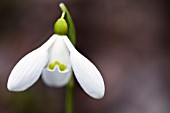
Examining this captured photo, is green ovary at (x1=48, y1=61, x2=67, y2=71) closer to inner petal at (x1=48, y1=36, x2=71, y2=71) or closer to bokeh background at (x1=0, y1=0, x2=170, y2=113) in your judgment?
inner petal at (x1=48, y1=36, x2=71, y2=71)

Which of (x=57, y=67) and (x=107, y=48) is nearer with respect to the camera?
(x=57, y=67)

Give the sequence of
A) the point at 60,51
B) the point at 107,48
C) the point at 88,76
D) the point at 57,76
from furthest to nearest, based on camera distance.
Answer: the point at 107,48
the point at 57,76
the point at 60,51
the point at 88,76

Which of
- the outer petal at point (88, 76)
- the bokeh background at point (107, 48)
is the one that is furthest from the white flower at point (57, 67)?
the bokeh background at point (107, 48)

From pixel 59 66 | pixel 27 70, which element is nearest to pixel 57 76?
pixel 59 66

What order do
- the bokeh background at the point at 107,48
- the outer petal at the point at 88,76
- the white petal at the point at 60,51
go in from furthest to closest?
the bokeh background at the point at 107,48
the white petal at the point at 60,51
the outer petal at the point at 88,76

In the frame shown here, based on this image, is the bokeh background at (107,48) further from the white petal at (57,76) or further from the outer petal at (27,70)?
the outer petal at (27,70)

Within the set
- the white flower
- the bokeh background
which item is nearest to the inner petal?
the white flower

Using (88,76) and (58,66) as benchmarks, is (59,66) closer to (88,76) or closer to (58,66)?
(58,66)
